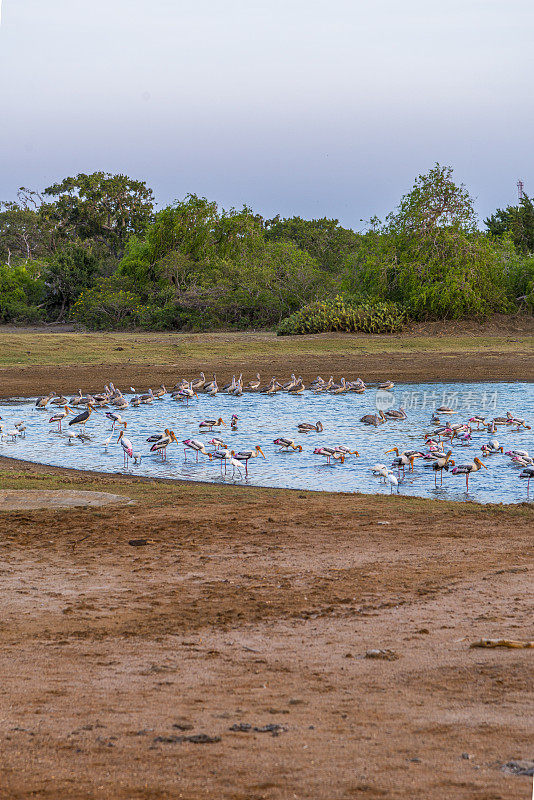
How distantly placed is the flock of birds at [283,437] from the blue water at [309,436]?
0.17 metres

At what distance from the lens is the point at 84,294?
42.6 metres

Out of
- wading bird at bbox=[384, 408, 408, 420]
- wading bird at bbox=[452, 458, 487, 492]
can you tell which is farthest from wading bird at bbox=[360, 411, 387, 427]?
wading bird at bbox=[452, 458, 487, 492]

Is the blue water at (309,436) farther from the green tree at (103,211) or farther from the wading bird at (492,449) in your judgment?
the green tree at (103,211)

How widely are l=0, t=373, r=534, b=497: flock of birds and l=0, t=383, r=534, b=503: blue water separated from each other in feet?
0.54

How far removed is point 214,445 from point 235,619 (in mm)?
10373

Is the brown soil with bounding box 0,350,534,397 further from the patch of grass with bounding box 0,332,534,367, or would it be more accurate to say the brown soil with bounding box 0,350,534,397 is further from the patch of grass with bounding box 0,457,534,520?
the patch of grass with bounding box 0,457,534,520

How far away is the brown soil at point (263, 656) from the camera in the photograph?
3.67 meters

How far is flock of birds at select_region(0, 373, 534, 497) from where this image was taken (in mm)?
14219

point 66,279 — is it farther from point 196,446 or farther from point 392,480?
point 392,480

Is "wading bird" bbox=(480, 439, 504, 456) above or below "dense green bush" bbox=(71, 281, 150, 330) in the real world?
below

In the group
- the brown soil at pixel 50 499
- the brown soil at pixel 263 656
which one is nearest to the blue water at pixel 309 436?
the brown soil at pixel 50 499

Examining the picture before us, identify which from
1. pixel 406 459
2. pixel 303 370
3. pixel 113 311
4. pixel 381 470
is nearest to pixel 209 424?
pixel 406 459

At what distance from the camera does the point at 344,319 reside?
117ft

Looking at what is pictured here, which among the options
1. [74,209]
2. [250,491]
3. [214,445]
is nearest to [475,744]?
[250,491]
